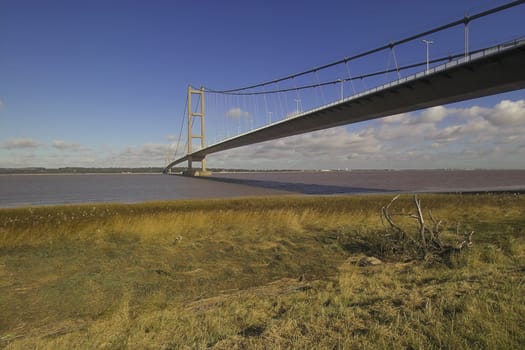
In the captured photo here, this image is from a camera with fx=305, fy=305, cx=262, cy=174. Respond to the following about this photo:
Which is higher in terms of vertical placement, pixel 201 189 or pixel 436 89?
pixel 436 89

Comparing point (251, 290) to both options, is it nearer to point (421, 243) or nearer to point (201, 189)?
point (421, 243)

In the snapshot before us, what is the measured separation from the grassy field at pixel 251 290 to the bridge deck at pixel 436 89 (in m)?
16.5

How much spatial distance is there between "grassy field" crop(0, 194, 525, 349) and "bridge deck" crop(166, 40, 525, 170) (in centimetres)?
1647

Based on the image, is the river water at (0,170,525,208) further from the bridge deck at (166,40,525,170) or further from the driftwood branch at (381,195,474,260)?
the driftwood branch at (381,195,474,260)

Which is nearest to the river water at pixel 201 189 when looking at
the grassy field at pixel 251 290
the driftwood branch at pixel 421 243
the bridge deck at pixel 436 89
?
the bridge deck at pixel 436 89

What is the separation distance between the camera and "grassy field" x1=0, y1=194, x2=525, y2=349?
3682 millimetres

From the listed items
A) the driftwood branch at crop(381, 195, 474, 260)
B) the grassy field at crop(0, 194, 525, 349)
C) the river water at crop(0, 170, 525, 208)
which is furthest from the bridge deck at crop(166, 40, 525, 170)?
the driftwood branch at crop(381, 195, 474, 260)

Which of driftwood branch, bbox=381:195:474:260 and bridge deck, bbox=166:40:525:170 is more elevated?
bridge deck, bbox=166:40:525:170

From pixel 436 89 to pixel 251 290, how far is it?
101 ft

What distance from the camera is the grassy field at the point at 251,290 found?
3682 mm

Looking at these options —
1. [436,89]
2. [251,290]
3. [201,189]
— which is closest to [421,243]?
[251,290]

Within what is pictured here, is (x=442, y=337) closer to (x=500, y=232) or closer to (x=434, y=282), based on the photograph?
(x=434, y=282)

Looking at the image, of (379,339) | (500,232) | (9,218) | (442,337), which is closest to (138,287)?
(379,339)

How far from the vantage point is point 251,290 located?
6660 millimetres
